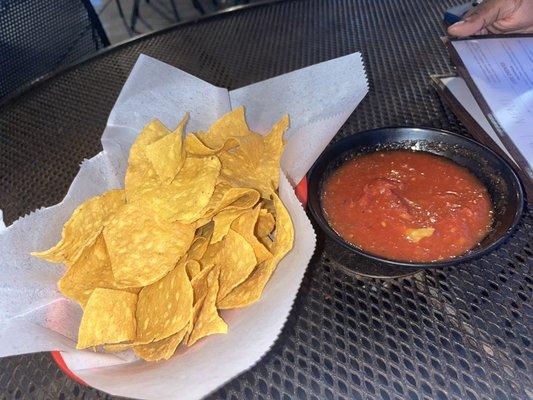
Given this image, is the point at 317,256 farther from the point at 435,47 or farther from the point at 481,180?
the point at 435,47

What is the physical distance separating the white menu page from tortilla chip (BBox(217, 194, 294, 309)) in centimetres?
57

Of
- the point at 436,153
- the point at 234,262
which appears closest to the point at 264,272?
the point at 234,262

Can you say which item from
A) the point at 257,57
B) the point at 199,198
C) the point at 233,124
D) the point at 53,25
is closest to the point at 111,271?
the point at 199,198

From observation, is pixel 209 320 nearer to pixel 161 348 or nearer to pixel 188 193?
pixel 161 348

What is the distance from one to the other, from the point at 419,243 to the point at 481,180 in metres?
0.25

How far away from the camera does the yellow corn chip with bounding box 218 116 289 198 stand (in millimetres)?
983

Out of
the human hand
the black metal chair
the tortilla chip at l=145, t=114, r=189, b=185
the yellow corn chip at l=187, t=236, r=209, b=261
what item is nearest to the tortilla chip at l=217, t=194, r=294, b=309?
the yellow corn chip at l=187, t=236, r=209, b=261

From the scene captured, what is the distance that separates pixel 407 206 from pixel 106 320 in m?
0.59

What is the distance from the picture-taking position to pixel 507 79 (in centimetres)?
131

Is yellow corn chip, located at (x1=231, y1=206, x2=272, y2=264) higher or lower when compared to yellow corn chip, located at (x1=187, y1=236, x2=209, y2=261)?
higher

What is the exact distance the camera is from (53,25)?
191cm

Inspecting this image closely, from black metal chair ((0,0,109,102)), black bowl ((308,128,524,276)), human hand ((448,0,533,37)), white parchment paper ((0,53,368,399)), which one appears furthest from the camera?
black metal chair ((0,0,109,102))

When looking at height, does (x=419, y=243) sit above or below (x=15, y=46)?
below

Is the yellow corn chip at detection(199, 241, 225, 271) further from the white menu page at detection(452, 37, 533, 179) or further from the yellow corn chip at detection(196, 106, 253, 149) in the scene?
the white menu page at detection(452, 37, 533, 179)
